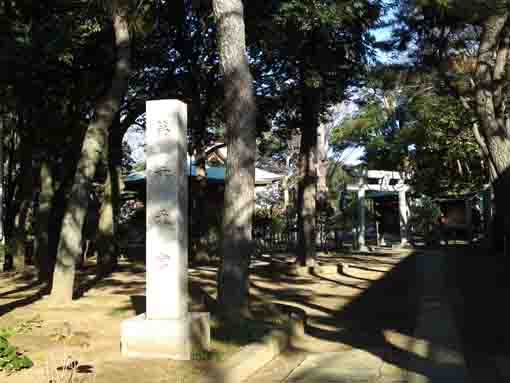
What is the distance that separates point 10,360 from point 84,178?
4.57m

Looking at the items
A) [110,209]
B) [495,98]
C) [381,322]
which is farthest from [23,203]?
[495,98]

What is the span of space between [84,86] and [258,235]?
38.4 ft

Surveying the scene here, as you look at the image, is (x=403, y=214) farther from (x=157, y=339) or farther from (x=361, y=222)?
(x=157, y=339)

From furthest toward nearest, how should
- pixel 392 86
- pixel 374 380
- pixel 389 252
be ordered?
pixel 389 252, pixel 392 86, pixel 374 380

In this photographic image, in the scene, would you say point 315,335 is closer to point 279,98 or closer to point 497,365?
point 497,365

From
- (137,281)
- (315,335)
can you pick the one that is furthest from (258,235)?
(315,335)

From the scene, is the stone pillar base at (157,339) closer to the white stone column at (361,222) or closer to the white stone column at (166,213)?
the white stone column at (166,213)

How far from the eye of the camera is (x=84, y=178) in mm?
9648

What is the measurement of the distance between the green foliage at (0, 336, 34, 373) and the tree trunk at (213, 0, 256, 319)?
8.93 feet

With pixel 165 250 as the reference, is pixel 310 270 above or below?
below

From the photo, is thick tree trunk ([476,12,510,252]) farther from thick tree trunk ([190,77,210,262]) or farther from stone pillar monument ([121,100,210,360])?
thick tree trunk ([190,77,210,262])

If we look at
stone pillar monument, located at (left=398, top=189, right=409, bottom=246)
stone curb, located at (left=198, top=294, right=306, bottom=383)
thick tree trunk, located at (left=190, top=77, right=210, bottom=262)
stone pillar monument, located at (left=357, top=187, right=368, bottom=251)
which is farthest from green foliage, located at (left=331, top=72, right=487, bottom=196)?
stone curb, located at (left=198, top=294, right=306, bottom=383)

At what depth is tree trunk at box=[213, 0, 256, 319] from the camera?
7598 mm

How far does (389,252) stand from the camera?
2191 centimetres
